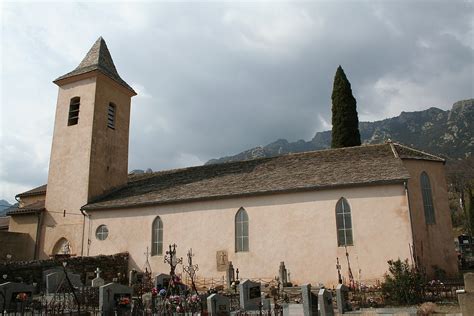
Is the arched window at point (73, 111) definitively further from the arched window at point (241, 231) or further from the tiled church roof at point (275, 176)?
the arched window at point (241, 231)

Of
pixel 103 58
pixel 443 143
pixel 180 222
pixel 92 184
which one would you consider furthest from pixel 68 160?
pixel 443 143

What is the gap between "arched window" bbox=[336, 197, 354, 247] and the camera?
68.4 feet

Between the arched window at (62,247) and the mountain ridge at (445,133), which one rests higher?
the mountain ridge at (445,133)

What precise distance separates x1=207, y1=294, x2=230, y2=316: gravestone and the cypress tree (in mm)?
24244

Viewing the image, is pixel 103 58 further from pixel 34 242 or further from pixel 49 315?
pixel 49 315

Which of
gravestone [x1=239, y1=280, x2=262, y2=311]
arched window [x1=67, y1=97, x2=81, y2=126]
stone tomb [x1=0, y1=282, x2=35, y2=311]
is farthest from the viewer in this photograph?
arched window [x1=67, y1=97, x2=81, y2=126]

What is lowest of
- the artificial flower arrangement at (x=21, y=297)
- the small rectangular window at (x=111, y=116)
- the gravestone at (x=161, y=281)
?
the artificial flower arrangement at (x=21, y=297)

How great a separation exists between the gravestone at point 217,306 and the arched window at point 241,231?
942 cm

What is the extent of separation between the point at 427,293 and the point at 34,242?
24727 mm

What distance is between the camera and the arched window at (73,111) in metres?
30.7

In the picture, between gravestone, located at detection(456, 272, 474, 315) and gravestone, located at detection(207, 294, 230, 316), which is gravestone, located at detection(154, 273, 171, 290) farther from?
gravestone, located at detection(456, 272, 474, 315)

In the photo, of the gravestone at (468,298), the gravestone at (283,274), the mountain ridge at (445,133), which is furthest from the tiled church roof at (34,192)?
the mountain ridge at (445,133)

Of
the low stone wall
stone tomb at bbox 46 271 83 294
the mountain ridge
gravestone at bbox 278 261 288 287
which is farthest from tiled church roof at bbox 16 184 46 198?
the mountain ridge

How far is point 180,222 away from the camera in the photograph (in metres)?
24.7
